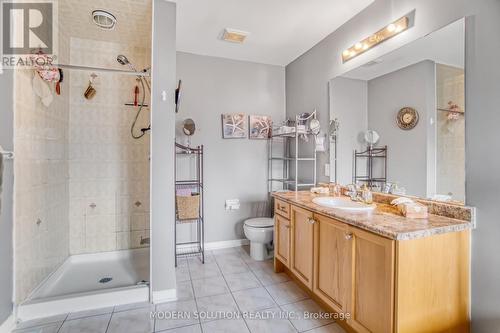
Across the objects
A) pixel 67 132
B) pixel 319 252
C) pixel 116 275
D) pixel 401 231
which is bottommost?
pixel 116 275

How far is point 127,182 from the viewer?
2936mm

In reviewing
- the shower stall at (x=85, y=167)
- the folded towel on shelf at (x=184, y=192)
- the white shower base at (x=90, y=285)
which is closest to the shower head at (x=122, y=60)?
the shower stall at (x=85, y=167)

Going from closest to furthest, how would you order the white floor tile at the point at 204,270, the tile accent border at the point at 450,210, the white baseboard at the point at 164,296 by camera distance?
1. the tile accent border at the point at 450,210
2. the white baseboard at the point at 164,296
3. the white floor tile at the point at 204,270

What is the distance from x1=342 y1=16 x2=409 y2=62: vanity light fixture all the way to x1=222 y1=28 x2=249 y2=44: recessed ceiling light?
3.58 feet

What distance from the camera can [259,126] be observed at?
11.1 feet

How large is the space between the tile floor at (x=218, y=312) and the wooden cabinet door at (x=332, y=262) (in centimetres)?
24

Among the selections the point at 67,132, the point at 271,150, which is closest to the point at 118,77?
the point at 67,132

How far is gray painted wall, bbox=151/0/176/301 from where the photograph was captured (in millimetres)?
2041

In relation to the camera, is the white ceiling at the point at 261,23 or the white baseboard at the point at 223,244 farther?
the white baseboard at the point at 223,244

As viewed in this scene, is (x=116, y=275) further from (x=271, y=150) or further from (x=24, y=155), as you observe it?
(x=271, y=150)

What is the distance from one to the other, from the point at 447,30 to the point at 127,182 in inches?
128

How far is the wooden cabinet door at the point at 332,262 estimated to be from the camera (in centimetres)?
158

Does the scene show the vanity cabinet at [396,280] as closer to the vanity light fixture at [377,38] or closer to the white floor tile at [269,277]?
the white floor tile at [269,277]

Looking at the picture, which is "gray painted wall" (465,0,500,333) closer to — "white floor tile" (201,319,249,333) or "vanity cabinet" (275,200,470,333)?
"vanity cabinet" (275,200,470,333)
